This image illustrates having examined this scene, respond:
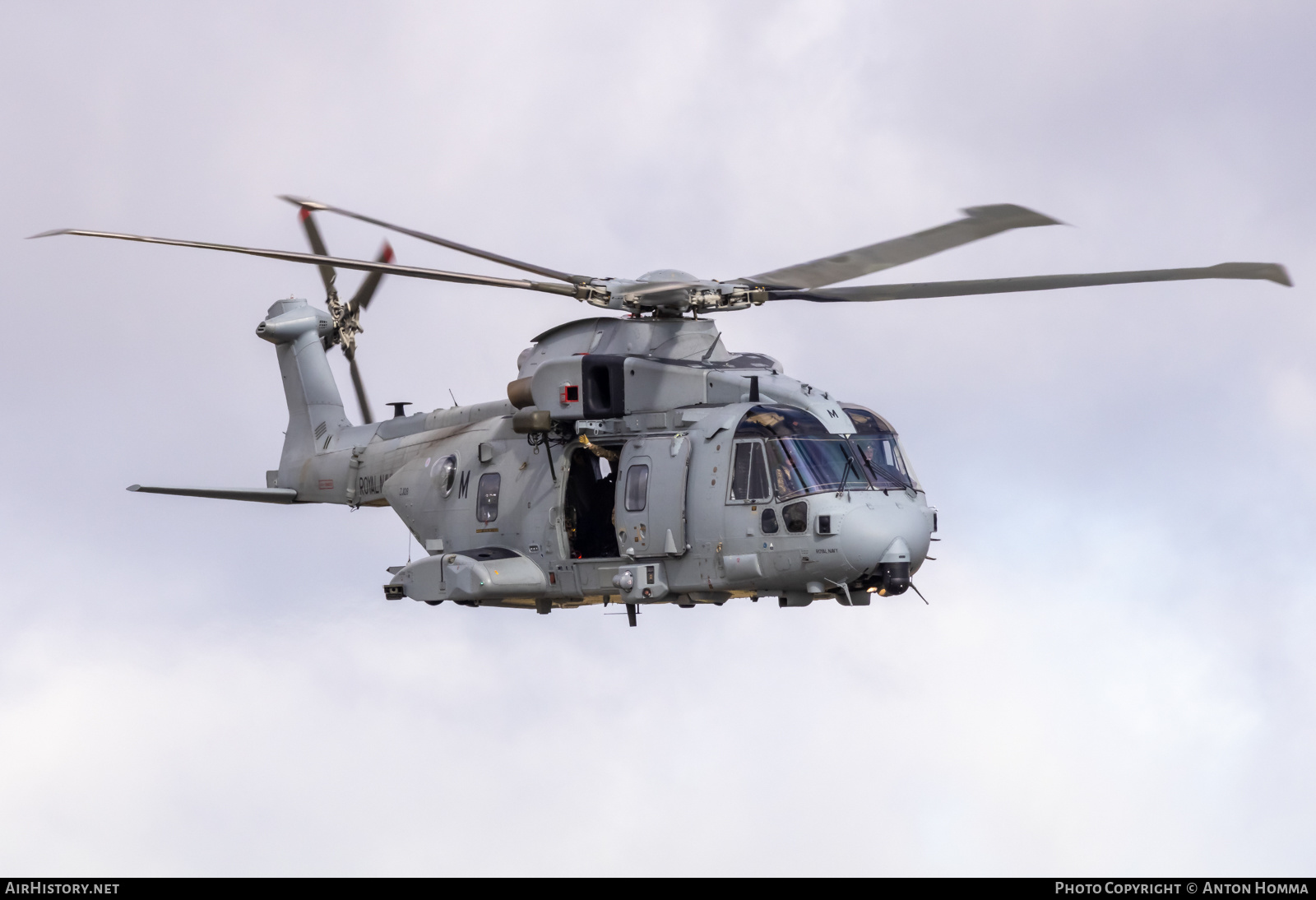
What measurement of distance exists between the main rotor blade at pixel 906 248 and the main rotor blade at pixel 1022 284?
0.54 m

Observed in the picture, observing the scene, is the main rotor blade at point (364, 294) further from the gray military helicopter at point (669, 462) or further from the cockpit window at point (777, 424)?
the cockpit window at point (777, 424)

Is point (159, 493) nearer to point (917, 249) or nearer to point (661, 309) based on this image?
point (661, 309)

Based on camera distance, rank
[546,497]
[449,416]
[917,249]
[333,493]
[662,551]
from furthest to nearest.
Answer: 1. [333,493]
2. [449,416]
3. [546,497]
4. [662,551]
5. [917,249]

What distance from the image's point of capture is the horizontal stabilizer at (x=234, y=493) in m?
24.0

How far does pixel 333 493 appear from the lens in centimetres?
2420

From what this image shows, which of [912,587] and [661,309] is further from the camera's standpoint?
[661,309]

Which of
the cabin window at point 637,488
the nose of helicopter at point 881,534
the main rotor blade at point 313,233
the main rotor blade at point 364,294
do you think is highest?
the main rotor blade at point 313,233

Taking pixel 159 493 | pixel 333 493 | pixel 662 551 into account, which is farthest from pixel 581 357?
pixel 159 493

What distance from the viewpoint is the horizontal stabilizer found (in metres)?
24.0

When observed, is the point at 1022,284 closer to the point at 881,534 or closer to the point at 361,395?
the point at 881,534

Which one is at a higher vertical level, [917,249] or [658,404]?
[917,249]

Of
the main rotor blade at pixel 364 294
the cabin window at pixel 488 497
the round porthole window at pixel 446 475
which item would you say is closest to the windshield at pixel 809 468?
the cabin window at pixel 488 497

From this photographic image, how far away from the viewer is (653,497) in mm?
19078

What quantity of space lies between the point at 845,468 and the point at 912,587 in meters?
1.60
